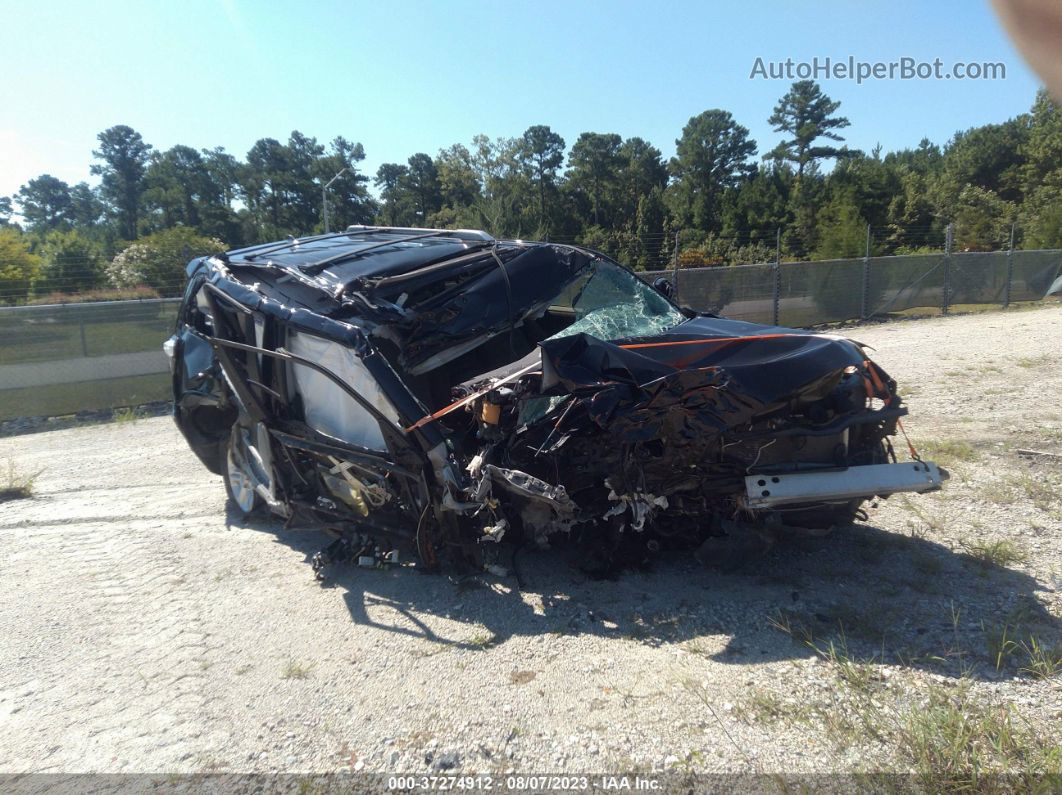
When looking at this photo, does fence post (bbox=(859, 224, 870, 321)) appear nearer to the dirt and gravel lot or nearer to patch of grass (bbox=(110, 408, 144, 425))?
the dirt and gravel lot

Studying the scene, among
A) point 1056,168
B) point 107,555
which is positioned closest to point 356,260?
point 107,555

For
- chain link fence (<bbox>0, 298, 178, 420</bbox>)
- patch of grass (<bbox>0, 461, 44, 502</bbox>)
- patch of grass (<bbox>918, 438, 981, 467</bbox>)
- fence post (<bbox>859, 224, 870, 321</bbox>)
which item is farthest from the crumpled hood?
fence post (<bbox>859, 224, 870, 321</bbox>)

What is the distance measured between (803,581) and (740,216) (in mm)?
47521

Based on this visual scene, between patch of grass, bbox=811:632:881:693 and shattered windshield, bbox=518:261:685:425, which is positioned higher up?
→ shattered windshield, bbox=518:261:685:425

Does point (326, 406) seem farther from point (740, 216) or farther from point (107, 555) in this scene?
point (740, 216)

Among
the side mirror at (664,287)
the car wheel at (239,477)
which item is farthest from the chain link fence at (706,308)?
the side mirror at (664,287)

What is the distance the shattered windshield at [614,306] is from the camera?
454cm

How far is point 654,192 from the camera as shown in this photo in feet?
174

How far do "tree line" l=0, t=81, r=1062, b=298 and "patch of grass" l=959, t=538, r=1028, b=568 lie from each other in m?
22.2

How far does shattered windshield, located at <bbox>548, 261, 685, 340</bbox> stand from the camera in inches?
179

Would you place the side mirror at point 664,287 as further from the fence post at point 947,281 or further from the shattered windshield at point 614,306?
the fence post at point 947,281

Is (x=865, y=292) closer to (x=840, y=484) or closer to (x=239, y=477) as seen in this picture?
(x=840, y=484)

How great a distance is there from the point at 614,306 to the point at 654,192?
51.1 m

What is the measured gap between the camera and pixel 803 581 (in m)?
3.87
